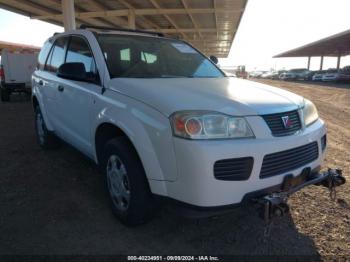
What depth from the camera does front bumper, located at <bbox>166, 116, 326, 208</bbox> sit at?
95.4 inches

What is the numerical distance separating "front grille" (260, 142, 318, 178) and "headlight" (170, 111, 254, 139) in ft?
0.87

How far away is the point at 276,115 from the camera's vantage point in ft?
9.16

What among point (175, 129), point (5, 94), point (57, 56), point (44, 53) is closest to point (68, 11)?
point (5, 94)

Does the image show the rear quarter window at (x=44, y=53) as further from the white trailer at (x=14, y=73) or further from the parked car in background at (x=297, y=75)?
the parked car in background at (x=297, y=75)

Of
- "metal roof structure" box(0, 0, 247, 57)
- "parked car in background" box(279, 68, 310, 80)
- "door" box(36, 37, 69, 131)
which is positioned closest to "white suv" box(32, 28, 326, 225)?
"door" box(36, 37, 69, 131)

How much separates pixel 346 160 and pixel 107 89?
13.3 feet

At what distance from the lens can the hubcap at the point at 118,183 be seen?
3121 mm

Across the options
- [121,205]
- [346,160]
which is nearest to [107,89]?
[121,205]

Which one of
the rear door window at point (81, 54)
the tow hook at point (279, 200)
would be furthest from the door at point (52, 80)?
the tow hook at point (279, 200)

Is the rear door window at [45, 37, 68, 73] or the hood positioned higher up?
the rear door window at [45, 37, 68, 73]

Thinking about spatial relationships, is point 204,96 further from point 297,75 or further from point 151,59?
point 297,75

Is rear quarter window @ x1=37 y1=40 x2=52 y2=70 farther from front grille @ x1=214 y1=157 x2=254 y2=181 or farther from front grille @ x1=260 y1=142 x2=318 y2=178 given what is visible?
front grille @ x1=260 y1=142 x2=318 y2=178

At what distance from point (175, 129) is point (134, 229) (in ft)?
3.99

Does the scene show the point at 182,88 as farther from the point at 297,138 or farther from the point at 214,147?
the point at 297,138
